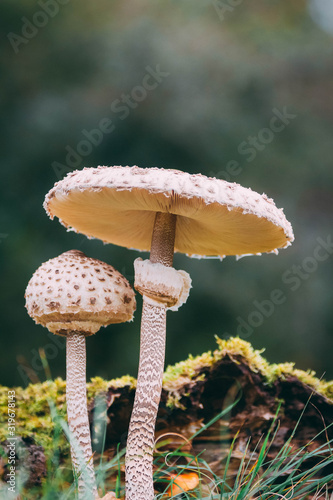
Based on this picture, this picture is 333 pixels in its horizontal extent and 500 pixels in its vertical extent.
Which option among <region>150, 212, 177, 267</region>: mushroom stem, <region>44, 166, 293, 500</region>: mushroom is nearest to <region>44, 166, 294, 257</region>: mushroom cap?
<region>44, 166, 293, 500</region>: mushroom

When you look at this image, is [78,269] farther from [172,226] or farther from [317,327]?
[317,327]

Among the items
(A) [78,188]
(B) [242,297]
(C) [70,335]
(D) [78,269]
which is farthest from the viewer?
(B) [242,297]

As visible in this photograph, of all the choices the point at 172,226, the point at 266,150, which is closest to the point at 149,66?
the point at 266,150

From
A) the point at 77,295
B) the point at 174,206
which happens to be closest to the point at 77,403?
the point at 77,295

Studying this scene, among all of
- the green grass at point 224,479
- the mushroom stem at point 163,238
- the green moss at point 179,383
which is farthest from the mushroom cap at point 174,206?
the green grass at point 224,479

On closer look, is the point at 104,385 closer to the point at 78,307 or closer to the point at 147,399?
the point at 147,399

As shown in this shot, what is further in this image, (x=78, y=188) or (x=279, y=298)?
(x=279, y=298)
